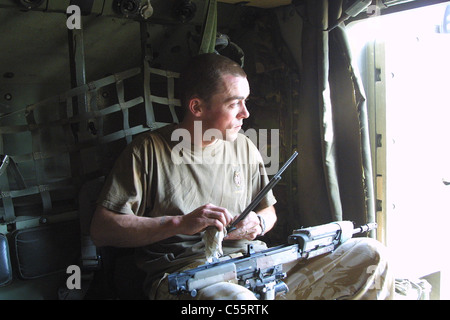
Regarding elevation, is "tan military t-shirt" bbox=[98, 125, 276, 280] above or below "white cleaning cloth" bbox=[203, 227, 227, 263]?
above

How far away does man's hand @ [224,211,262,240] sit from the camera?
2.02 meters

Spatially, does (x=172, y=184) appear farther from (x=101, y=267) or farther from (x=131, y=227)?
(x=101, y=267)

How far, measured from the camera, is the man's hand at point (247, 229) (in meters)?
2.02

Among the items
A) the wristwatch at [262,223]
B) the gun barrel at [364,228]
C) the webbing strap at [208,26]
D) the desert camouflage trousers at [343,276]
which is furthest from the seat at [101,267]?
the gun barrel at [364,228]

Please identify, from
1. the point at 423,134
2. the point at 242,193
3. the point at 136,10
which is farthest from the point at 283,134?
the point at 136,10

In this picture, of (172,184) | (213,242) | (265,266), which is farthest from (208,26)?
(265,266)

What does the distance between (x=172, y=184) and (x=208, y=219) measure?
13.4 inches

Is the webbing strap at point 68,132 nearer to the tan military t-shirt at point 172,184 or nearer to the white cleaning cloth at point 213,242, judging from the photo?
the tan military t-shirt at point 172,184

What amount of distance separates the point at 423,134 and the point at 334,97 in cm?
66

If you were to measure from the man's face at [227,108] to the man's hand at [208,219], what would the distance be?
45 cm

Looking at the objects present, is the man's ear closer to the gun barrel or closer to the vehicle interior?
the vehicle interior

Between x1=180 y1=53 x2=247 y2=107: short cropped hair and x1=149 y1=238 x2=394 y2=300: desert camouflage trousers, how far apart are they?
0.83 metres

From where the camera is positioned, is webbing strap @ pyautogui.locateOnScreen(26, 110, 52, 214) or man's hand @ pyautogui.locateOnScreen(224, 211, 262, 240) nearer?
man's hand @ pyautogui.locateOnScreen(224, 211, 262, 240)

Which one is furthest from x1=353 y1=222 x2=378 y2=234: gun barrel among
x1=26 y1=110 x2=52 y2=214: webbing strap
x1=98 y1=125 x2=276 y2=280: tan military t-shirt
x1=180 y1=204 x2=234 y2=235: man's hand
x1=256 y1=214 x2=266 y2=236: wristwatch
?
x1=26 y1=110 x2=52 y2=214: webbing strap
